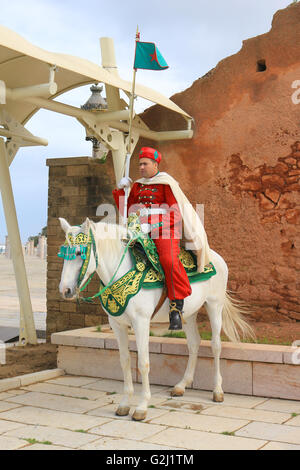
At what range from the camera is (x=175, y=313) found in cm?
471

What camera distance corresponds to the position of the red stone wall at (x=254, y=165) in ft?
23.2

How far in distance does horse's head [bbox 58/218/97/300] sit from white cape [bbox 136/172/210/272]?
92cm

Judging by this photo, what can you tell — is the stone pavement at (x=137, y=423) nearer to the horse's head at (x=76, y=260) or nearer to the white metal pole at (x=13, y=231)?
the horse's head at (x=76, y=260)

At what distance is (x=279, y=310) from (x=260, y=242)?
944mm

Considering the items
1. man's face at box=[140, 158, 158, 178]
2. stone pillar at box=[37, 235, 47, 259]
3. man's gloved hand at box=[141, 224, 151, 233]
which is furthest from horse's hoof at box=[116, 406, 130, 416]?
stone pillar at box=[37, 235, 47, 259]

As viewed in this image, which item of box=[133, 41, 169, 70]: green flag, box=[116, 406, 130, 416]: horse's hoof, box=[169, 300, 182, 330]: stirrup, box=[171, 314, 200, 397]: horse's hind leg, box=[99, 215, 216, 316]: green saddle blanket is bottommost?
box=[116, 406, 130, 416]: horse's hoof

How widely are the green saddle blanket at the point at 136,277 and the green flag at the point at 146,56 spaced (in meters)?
1.67

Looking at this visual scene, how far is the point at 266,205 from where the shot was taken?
7207mm

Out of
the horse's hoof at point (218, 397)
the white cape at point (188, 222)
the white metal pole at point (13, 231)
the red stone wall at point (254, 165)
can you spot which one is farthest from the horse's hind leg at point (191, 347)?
the white metal pole at point (13, 231)

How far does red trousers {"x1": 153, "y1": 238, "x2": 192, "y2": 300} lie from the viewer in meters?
4.66

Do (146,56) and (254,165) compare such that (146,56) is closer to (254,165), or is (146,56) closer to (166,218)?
(166,218)

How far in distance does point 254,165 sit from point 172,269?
10.4 feet

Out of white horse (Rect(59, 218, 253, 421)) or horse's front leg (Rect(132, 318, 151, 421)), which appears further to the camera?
horse's front leg (Rect(132, 318, 151, 421))

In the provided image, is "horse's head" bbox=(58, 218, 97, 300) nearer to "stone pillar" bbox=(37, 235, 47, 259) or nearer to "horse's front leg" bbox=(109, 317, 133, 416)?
"horse's front leg" bbox=(109, 317, 133, 416)
